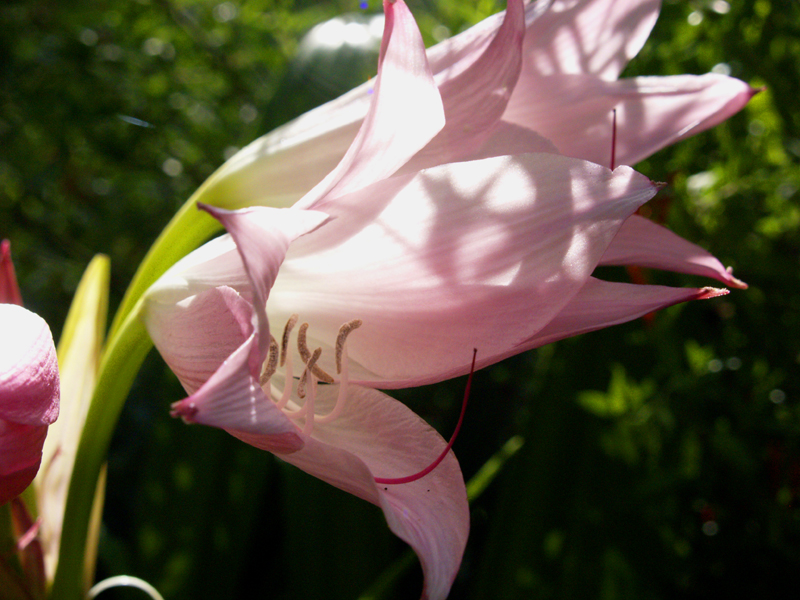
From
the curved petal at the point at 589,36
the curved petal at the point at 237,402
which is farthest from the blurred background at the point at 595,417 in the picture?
the curved petal at the point at 237,402

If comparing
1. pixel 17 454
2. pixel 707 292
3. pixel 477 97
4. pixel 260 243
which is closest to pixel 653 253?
pixel 707 292

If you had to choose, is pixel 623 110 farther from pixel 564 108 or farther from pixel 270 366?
pixel 270 366

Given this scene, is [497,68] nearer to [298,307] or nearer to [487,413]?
[298,307]

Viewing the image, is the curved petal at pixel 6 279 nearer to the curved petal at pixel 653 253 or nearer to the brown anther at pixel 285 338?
the brown anther at pixel 285 338


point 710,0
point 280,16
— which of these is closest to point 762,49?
point 710,0

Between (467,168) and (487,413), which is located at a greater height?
(467,168)

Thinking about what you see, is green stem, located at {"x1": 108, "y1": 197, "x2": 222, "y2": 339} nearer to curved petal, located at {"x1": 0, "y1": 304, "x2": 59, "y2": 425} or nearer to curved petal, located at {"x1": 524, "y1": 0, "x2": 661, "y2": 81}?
curved petal, located at {"x1": 0, "y1": 304, "x2": 59, "y2": 425}
